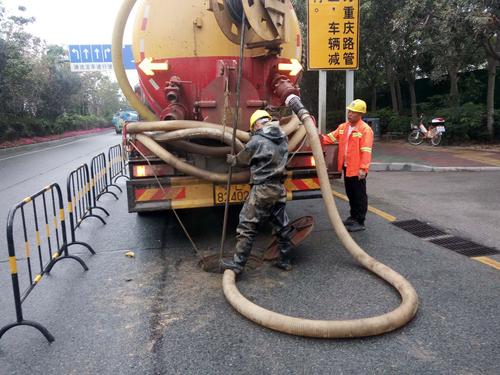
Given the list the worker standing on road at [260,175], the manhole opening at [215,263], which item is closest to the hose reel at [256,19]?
the worker standing on road at [260,175]

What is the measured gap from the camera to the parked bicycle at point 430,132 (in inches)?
559

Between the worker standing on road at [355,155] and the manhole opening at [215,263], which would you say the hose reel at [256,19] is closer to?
the worker standing on road at [355,155]

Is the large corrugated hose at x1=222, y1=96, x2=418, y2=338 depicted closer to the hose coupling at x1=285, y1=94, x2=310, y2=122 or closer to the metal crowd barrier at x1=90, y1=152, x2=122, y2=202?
the hose coupling at x1=285, y1=94, x2=310, y2=122

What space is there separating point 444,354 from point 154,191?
303cm

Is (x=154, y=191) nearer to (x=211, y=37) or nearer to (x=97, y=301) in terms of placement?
(x=97, y=301)

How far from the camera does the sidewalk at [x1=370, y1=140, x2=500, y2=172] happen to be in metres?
10.0

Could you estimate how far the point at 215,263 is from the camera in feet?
14.3

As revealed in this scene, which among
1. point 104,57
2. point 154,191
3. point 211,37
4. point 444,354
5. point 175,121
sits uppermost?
point 104,57

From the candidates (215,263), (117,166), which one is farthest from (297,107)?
(117,166)

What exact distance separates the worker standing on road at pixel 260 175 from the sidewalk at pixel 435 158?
7.00 metres

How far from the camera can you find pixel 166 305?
3496mm

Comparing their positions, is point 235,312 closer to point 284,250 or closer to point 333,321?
point 333,321

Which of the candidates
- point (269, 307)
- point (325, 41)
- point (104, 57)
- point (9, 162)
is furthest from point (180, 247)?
point (104, 57)

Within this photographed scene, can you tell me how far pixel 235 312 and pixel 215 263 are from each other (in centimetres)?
106
